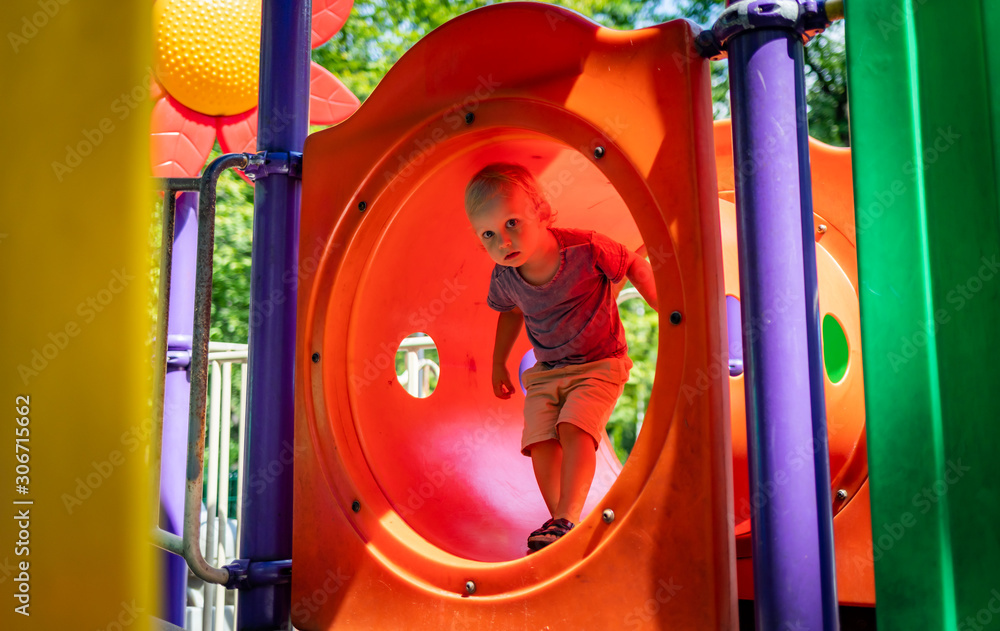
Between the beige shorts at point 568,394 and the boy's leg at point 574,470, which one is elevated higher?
the beige shorts at point 568,394

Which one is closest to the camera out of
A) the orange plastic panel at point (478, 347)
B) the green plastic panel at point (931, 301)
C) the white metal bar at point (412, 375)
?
the green plastic panel at point (931, 301)

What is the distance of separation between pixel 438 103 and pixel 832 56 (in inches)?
410

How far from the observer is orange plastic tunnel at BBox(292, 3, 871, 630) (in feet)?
4.46

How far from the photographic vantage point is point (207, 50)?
10.4ft

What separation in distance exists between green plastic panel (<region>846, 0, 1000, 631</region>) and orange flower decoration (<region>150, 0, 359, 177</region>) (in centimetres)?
261

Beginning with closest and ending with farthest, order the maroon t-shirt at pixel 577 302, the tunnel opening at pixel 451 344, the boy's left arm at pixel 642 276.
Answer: the tunnel opening at pixel 451 344 → the boy's left arm at pixel 642 276 → the maroon t-shirt at pixel 577 302

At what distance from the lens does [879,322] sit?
1056 mm

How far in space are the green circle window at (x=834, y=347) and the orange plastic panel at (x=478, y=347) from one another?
0.88 m

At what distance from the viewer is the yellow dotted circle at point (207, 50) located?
3133 mm

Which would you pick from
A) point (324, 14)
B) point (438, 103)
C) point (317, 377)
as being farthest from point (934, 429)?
point (324, 14)

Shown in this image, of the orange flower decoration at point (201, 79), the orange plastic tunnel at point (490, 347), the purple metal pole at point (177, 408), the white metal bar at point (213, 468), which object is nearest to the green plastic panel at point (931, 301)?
the orange plastic tunnel at point (490, 347)

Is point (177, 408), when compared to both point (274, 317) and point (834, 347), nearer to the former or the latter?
point (274, 317)

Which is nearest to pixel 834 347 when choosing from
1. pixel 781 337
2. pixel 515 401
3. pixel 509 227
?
pixel 515 401

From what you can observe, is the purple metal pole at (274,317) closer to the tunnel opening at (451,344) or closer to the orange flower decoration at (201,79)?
the tunnel opening at (451,344)
